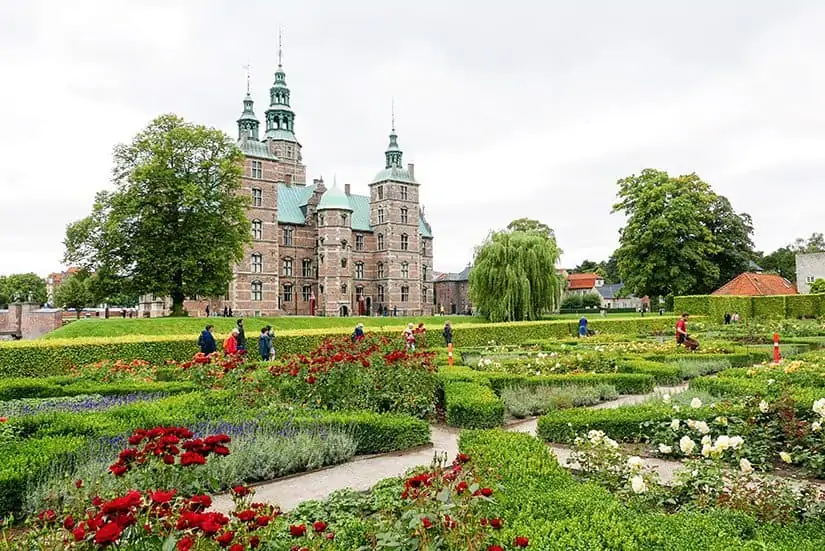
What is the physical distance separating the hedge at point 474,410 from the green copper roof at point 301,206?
1721 inches

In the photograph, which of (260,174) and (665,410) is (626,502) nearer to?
(665,410)

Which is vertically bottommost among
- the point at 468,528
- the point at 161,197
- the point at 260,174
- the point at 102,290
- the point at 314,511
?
the point at 314,511

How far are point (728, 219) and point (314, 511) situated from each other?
47.2 m

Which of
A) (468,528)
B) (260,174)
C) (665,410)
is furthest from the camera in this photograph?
(260,174)

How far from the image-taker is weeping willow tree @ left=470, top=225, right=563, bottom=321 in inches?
1202

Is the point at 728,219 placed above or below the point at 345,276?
above

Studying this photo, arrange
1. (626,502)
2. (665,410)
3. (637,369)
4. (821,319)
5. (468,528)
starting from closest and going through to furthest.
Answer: (468,528) < (626,502) < (665,410) < (637,369) < (821,319)

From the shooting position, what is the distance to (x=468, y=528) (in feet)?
12.0

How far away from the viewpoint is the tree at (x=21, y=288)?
88506mm

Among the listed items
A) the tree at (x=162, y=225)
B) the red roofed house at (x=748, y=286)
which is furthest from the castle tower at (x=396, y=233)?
the red roofed house at (x=748, y=286)

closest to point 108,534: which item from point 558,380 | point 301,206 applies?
point 558,380

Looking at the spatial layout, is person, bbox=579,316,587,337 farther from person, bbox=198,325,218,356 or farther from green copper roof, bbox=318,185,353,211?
green copper roof, bbox=318,185,353,211

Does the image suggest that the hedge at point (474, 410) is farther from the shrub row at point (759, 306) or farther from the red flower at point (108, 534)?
the shrub row at point (759, 306)

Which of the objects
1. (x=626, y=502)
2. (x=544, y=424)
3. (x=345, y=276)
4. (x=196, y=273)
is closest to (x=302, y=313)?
(x=345, y=276)
